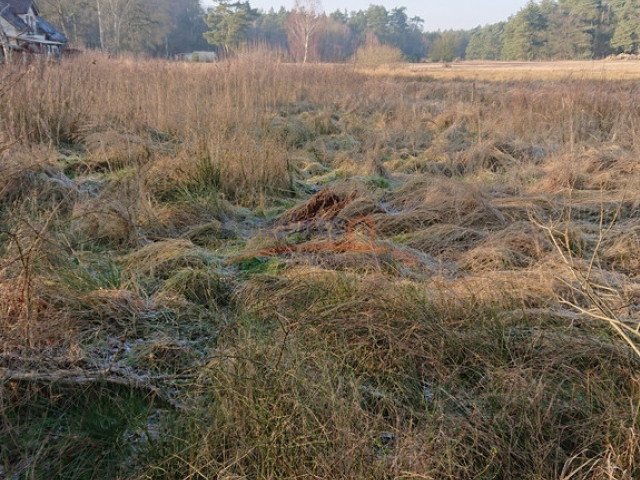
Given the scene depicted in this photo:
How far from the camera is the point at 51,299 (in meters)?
2.31

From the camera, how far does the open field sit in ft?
5.18

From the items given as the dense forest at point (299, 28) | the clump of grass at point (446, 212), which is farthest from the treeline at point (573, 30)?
the clump of grass at point (446, 212)

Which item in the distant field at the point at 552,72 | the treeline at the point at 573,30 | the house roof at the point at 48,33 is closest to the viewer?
the distant field at the point at 552,72

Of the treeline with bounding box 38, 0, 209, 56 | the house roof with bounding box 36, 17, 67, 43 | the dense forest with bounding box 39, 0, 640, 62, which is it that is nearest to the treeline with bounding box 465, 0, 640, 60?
the dense forest with bounding box 39, 0, 640, 62

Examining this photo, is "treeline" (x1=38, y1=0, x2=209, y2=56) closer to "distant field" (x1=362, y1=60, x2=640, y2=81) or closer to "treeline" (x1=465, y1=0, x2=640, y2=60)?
"distant field" (x1=362, y1=60, x2=640, y2=81)

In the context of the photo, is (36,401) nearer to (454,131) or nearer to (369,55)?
(454,131)

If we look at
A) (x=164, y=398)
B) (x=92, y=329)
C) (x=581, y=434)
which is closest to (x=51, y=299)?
(x=92, y=329)

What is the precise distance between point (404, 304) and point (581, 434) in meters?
0.88

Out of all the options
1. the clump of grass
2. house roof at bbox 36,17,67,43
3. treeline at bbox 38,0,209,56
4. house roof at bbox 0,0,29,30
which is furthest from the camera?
treeline at bbox 38,0,209,56

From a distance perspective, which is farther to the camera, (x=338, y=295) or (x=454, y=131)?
(x=454, y=131)

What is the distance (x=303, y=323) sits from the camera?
218 cm

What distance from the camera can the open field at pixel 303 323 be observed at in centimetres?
158

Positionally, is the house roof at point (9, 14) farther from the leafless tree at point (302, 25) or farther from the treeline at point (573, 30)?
the treeline at point (573, 30)

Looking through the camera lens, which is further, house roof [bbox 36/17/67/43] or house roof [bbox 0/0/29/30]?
house roof [bbox 36/17/67/43]
